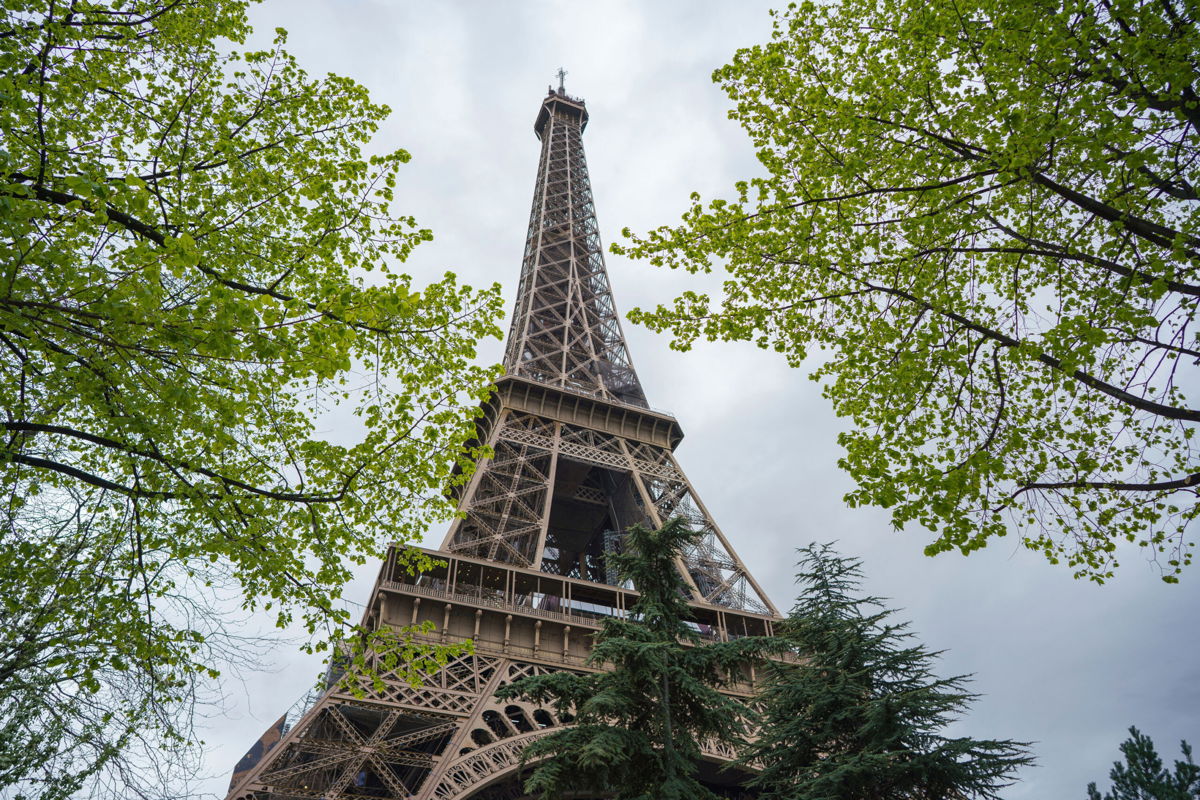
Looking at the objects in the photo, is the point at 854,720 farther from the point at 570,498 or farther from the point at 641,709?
the point at 570,498

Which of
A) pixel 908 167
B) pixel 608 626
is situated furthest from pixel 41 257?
pixel 608 626

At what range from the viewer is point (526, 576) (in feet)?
79.4

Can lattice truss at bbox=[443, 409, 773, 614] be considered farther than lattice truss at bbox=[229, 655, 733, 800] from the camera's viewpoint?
Yes

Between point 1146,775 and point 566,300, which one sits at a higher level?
point 566,300

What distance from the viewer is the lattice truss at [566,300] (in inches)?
1507

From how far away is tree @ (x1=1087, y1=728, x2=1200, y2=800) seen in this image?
855 inches

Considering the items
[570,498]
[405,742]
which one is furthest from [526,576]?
[570,498]

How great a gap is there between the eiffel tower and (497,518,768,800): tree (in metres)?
0.93

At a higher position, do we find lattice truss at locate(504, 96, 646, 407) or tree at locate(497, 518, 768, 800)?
lattice truss at locate(504, 96, 646, 407)

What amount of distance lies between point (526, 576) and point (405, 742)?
7.33 m

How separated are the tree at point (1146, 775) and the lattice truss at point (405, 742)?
13.4 m

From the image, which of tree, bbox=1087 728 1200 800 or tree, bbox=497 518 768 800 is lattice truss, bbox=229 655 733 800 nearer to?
tree, bbox=497 518 768 800

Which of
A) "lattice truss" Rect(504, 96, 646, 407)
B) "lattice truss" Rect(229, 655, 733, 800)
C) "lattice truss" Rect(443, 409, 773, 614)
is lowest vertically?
"lattice truss" Rect(229, 655, 733, 800)

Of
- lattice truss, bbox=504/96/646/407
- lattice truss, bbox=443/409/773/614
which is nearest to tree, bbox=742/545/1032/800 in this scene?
lattice truss, bbox=443/409/773/614
